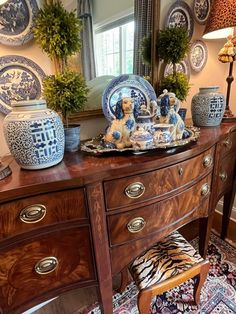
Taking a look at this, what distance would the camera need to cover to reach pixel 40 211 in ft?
2.25

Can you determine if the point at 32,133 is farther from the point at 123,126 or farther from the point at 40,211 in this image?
the point at 123,126

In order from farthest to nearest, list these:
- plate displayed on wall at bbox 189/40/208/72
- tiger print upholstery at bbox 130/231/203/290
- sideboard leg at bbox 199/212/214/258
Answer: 1. plate displayed on wall at bbox 189/40/208/72
2. sideboard leg at bbox 199/212/214/258
3. tiger print upholstery at bbox 130/231/203/290

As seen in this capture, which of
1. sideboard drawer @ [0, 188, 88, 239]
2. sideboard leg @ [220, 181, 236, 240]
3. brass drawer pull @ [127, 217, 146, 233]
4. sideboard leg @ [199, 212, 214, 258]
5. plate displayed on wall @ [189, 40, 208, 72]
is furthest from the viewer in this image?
sideboard leg @ [220, 181, 236, 240]

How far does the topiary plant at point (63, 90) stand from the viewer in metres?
0.85

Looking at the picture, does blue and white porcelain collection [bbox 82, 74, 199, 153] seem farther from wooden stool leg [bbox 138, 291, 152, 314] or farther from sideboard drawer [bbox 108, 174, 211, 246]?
wooden stool leg [bbox 138, 291, 152, 314]

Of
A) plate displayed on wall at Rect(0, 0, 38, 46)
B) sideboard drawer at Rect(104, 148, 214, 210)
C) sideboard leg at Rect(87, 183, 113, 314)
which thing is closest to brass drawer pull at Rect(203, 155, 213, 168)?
sideboard drawer at Rect(104, 148, 214, 210)

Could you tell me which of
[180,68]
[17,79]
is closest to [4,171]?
[17,79]

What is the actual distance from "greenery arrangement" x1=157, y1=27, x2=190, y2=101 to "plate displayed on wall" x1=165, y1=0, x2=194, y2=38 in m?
0.15

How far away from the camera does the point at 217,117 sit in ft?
4.10

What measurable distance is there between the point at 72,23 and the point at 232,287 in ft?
5.65

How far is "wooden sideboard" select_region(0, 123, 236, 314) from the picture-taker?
2.21 ft

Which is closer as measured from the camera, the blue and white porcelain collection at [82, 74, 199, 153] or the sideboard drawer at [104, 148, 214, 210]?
the sideboard drawer at [104, 148, 214, 210]

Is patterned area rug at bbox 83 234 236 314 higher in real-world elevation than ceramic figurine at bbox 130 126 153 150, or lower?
lower

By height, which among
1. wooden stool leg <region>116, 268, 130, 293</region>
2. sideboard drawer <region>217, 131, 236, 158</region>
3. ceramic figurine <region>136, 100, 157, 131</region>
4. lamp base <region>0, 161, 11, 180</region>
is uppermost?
ceramic figurine <region>136, 100, 157, 131</region>
